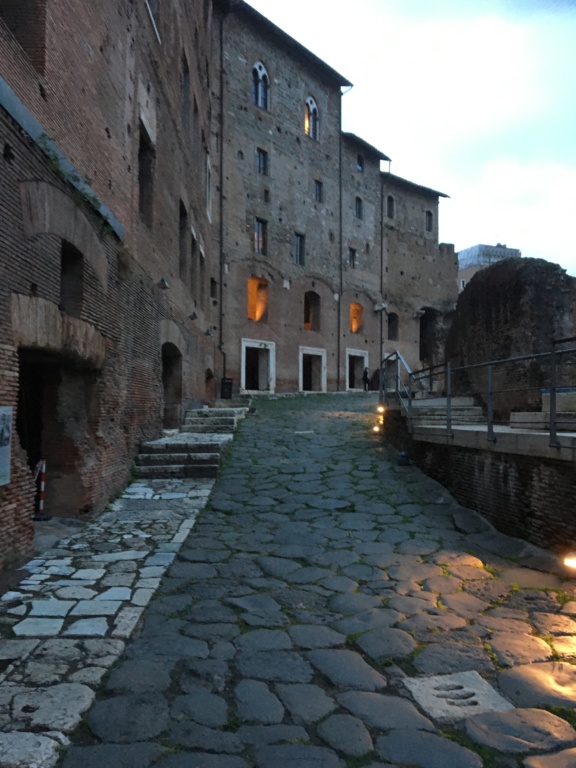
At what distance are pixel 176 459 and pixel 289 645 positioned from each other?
18.4 feet

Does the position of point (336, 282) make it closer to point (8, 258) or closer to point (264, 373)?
point (264, 373)

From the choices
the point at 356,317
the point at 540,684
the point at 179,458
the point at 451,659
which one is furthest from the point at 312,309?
the point at 540,684

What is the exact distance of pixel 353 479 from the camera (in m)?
8.60

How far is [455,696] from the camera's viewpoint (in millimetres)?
3043

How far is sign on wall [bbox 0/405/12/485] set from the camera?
14.9 feet

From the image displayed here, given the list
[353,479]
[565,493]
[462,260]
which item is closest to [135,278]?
[353,479]

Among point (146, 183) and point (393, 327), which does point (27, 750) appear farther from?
point (393, 327)

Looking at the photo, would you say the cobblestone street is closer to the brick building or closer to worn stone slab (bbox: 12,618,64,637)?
worn stone slab (bbox: 12,618,64,637)

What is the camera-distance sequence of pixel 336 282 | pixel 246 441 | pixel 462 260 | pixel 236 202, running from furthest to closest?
pixel 462 260 < pixel 336 282 < pixel 236 202 < pixel 246 441

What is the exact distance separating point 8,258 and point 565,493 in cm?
552

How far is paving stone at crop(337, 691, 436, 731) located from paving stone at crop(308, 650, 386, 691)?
100mm

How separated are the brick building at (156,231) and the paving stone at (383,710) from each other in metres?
3.33

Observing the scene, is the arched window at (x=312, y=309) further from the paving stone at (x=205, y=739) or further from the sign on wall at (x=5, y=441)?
the paving stone at (x=205, y=739)

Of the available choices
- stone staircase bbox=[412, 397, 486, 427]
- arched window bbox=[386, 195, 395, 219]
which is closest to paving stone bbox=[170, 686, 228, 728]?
stone staircase bbox=[412, 397, 486, 427]
